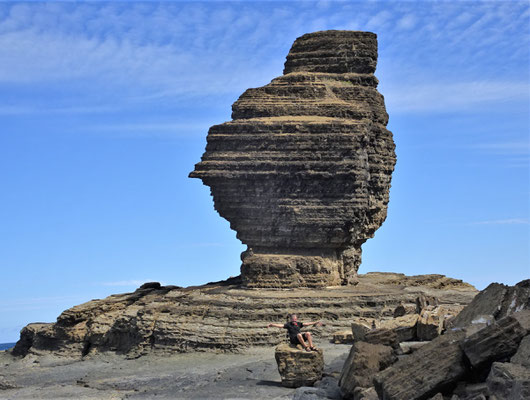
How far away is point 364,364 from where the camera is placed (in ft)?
59.1

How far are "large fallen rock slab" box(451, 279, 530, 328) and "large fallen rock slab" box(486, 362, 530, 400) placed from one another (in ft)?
11.4

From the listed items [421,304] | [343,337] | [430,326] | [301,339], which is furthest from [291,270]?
[430,326]

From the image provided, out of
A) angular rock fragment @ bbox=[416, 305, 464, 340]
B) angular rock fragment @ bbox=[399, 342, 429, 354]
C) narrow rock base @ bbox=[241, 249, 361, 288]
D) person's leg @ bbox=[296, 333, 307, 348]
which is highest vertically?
narrow rock base @ bbox=[241, 249, 361, 288]

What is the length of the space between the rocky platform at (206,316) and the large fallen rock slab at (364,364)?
20.8 feet

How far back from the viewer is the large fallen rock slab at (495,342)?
52.4ft

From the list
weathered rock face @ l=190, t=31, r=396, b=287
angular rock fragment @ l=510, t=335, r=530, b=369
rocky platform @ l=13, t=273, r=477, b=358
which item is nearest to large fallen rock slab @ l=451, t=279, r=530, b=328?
angular rock fragment @ l=510, t=335, r=530, b=369

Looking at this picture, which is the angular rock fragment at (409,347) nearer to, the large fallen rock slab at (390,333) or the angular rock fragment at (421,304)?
the large fallen rock slab at (390,333)

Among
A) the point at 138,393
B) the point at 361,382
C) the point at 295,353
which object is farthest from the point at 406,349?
the point at 138,393

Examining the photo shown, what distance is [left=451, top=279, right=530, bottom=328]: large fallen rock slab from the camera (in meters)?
18.4

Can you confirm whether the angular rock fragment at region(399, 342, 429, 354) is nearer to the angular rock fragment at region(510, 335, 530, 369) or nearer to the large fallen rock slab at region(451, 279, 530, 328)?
the large fallen rock slab at region(451, 279, 530, 328)

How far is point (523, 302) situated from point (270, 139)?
12366mm

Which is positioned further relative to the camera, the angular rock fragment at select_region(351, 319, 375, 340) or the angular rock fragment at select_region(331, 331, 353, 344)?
the angular rock fragment at select_region(331, 331, 353, 344)

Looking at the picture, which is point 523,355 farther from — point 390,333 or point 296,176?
point 296,176

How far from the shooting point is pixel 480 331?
16.2 m
